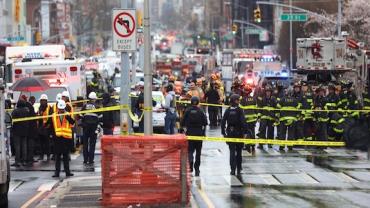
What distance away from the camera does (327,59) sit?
32.3 metres

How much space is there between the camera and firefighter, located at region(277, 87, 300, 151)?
2250 cm

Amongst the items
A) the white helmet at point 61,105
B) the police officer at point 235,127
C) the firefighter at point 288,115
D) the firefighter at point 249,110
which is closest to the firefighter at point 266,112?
the firefighter at point 288,115

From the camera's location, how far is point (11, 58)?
104ft

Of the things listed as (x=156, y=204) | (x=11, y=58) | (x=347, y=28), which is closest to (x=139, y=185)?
(x=156, y=204)

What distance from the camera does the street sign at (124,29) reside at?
1623cm

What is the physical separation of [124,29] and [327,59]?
17112 millimetres

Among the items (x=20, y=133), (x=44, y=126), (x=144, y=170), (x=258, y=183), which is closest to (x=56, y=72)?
(x=44, y=126)

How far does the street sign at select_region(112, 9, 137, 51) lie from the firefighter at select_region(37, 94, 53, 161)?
326cm

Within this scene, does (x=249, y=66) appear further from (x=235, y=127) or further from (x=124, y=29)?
(x=124, y=29)

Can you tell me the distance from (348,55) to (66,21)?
3562 inches

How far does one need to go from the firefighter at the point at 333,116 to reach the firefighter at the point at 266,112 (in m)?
1.58

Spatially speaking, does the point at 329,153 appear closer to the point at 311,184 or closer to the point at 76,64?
the point at 311,184

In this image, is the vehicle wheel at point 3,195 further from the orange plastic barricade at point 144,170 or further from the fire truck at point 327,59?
the fire truck at point 327,59

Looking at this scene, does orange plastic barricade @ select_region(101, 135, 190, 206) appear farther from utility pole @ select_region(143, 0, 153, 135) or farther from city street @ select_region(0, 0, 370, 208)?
utility pole @ select_region(143, 0, 153, 135)
